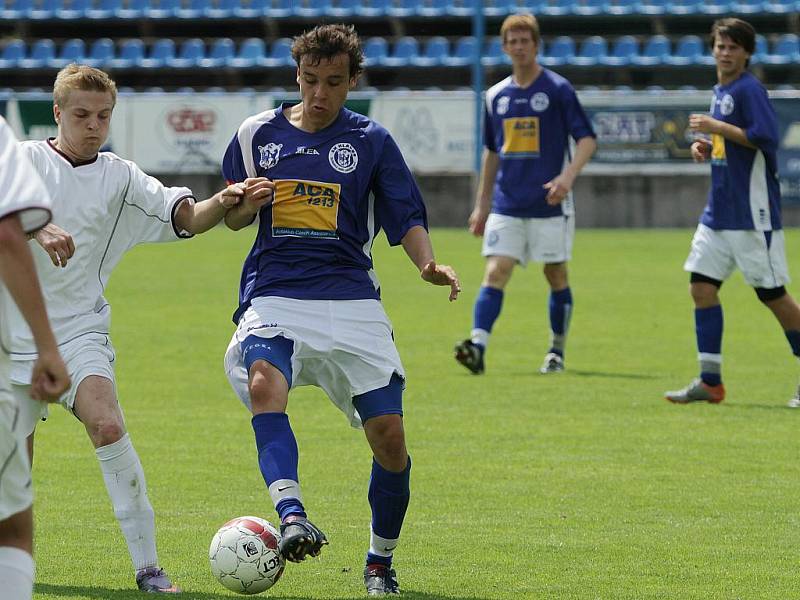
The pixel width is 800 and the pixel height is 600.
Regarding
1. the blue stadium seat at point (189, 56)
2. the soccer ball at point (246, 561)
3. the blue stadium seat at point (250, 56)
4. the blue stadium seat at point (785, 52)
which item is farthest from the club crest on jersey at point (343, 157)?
the blue stadium seat at point (189, 56)

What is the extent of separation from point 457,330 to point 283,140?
7.86 m

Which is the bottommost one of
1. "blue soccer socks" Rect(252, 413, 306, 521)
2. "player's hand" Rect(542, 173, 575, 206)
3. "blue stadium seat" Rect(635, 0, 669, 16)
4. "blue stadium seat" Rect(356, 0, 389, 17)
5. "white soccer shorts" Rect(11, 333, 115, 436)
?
"blue soccer socks" Rect(252, 413, 306, 521)

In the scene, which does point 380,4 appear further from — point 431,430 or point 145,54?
point 431,430

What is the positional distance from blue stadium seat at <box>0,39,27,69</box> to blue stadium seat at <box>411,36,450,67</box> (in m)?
7.42

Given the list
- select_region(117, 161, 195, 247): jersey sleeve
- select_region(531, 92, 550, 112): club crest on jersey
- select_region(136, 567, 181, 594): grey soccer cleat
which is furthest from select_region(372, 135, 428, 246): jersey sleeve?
select_region(531, 92, 550, 112): club crest on jersey

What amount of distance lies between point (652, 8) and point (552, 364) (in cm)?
1872

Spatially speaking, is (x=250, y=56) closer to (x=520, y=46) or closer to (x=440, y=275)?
(x=520, y=46)

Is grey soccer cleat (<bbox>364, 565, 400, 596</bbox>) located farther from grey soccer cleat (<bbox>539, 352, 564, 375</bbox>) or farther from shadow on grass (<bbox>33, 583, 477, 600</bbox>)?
grey soccer cleat (<bbox>539, 352, 564, 375</bbox>)

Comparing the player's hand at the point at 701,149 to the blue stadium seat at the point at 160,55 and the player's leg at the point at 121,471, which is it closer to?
the player's leg at the point at 121,471

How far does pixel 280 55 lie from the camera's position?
27.7m

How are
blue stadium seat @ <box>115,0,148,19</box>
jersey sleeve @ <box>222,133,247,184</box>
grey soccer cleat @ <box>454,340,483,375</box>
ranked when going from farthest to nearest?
blue stadium seat @ <box>115,0,148,19</box>, grey soccer cleat @ <box>454,340,483,375</box>, jersey sleeve @ <box>222,133,247,184</box>

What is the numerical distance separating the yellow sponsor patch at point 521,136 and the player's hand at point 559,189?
1.83ft

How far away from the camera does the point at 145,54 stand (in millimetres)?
29703

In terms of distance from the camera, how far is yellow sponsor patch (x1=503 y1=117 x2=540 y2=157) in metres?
10.6
